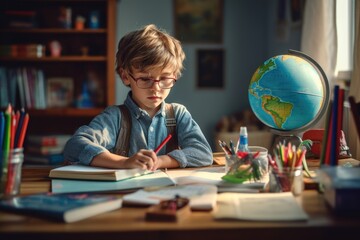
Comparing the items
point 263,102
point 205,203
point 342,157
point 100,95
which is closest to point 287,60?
point 263,102

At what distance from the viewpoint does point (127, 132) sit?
186cm

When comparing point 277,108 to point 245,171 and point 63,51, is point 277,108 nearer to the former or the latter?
point 245,171

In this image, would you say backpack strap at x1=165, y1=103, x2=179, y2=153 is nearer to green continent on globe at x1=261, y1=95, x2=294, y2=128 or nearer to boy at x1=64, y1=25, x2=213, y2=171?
boy at x1=64, y1=25, x2=213, y2=171

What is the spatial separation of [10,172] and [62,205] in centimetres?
20

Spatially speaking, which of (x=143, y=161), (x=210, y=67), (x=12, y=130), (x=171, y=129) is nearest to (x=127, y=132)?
(x=171, y=129)

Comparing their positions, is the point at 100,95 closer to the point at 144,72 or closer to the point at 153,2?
the point at 153,2

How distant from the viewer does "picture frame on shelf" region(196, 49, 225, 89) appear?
197 inches

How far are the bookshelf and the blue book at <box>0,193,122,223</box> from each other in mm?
3093

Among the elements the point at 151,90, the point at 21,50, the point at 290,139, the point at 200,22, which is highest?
the point at 200,22

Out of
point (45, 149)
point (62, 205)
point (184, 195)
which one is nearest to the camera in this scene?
point (62, 205)

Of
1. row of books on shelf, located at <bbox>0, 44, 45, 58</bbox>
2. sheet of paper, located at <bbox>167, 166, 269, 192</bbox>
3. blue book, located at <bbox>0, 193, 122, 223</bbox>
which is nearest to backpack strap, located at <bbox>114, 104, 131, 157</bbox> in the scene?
sheet of paper, located at <bbox>167, 166, 269, 192</bbox>

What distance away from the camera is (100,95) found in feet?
14.5

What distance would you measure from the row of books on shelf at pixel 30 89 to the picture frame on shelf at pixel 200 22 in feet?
4.20

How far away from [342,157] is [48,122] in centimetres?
322
